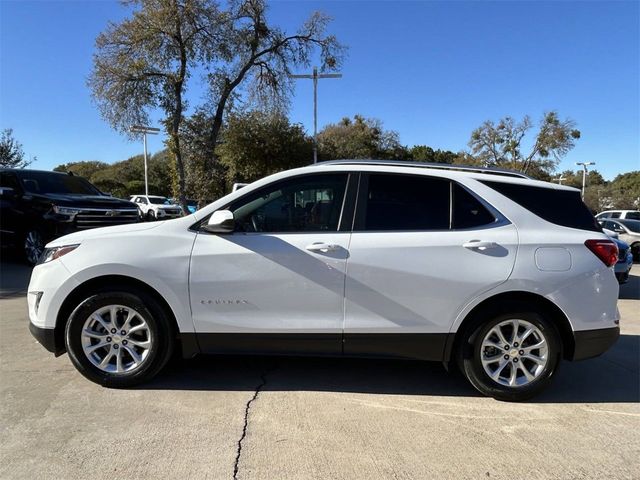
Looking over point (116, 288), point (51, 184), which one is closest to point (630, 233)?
point (116, 288)

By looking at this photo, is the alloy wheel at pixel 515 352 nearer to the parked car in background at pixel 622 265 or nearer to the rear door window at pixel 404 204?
the rear door window at pixel 404 204

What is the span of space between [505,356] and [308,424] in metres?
1.60

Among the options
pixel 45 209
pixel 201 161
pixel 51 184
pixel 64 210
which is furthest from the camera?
pixel 201 161

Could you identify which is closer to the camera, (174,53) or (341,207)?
(341,207)

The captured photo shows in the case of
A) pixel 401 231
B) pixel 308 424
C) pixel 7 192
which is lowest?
pixel 308 424

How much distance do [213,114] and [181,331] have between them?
69.8 ft

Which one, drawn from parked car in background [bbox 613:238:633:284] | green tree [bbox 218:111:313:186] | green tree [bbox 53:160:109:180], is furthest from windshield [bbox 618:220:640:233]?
green tree [bbox 53:160:109:180]

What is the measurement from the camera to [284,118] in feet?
84.3

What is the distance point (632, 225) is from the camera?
15.8 metres

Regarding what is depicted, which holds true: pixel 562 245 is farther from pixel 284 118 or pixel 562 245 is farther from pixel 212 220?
pixel 284 118

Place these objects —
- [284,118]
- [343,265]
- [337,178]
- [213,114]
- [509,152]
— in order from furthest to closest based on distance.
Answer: [509,152]
[284,118]
[213,114]
[337,178]
[343,265]

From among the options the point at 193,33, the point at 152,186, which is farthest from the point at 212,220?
the point at 152,186

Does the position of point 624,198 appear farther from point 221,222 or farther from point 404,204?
point 221,222

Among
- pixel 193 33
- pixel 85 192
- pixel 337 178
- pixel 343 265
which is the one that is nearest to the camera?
pixel 343 265
